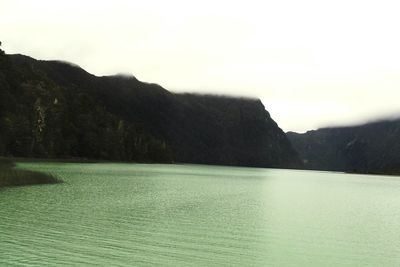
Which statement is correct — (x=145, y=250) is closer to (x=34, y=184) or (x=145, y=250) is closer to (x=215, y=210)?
(x=215, y=210)

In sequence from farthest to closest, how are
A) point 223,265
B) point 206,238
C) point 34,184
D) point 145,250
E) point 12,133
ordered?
point 12,133 < point 34,184 < point 206,238 < point 145,250 < point 223,265

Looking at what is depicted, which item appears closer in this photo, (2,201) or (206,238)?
(206,238)

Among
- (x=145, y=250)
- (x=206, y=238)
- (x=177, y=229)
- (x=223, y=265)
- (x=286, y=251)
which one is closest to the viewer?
(x=223, y=265)

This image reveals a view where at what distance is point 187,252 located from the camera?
32812mm

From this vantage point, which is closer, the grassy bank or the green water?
the green water

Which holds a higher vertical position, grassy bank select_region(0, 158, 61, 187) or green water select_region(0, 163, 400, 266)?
grassy bank select_region(0, 158, 61, 187)

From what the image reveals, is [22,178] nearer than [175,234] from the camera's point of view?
No

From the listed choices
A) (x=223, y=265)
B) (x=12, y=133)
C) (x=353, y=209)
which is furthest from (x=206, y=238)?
(x=12, y=133)

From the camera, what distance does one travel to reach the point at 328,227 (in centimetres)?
5053

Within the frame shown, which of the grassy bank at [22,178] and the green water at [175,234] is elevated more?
the grassy bank at [22,178]

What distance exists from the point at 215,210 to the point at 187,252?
83.3 ft

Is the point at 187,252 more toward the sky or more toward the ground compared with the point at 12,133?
more toward the ground

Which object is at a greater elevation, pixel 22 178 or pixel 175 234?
pixel 22 178

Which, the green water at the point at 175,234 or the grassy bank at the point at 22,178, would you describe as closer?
the green water at the point at 175,234
